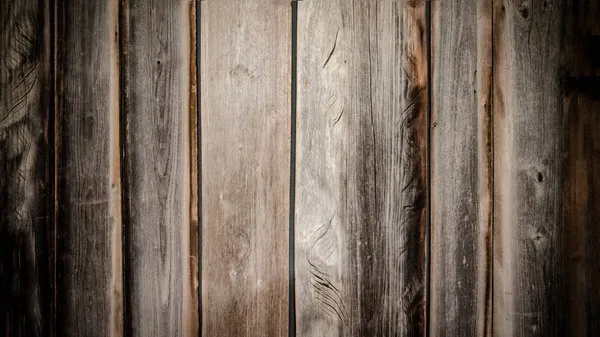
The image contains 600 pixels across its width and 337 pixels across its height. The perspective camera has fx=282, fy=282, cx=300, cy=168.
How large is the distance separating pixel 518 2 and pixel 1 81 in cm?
120

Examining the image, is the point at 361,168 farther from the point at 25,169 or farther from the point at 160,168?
the point at 25,169

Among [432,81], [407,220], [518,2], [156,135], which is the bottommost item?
[407,220]

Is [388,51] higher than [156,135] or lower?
higher

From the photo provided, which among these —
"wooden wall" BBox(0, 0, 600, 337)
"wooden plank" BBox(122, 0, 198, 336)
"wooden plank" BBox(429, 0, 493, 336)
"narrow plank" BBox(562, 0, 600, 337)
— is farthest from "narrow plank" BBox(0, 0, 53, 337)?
"narrow plank" BBox(562, 0, 600, 337)

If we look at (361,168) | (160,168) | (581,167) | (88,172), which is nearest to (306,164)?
(361,168)

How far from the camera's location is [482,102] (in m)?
0.64

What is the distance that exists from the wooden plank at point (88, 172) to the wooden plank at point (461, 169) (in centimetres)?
74

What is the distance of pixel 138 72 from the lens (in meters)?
0.65

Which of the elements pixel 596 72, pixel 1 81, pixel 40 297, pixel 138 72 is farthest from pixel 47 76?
pixel 596 72

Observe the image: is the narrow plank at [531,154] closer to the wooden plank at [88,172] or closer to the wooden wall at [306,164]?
the wooden wall at [306,164]

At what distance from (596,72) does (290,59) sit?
0.69 metres

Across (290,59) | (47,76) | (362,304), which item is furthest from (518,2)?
(47,76)

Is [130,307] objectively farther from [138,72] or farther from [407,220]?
[407,220]

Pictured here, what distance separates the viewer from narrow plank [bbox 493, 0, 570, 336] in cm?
64
